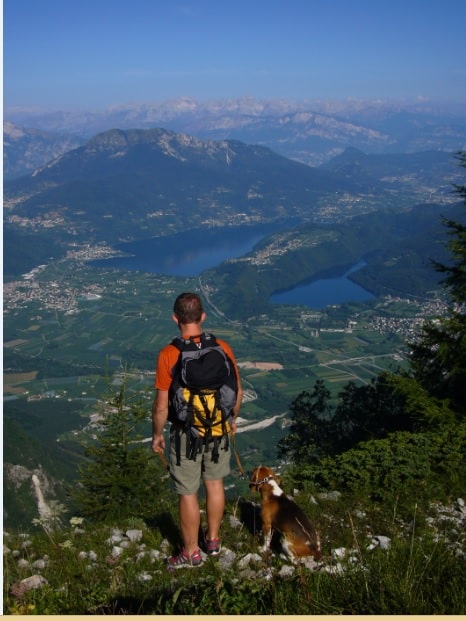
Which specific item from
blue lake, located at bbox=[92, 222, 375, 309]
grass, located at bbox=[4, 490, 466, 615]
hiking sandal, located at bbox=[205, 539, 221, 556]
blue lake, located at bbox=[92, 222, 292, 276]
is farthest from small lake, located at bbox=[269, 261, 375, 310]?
hiking sandal, located at bbox=[205, 539, 221, 556]

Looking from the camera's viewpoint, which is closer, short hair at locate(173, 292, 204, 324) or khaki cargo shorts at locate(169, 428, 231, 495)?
short hair at locate(173, 292, 204, 324)

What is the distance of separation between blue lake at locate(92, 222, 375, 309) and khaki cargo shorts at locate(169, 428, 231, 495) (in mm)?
92632

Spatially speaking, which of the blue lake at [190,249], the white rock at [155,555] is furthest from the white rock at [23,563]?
the blue lake at [190,249]

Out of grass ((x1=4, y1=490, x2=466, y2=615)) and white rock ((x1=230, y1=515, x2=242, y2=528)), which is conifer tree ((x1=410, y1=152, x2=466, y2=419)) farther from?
white rock ((x1=230, y1=515, x2=242, y2=528))

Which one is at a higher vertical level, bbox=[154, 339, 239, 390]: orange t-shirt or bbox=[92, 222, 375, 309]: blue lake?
bbox=[154, 339, 239, 390]: orange t-shirt

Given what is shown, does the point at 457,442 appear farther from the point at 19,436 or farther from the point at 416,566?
the point at 19,436

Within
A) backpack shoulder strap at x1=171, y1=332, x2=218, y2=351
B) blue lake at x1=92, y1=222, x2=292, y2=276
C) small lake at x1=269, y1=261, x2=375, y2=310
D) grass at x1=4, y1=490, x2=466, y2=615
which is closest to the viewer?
grass at x1=4, y1=490, x2=466, y2=615

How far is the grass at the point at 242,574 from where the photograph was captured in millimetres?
2793

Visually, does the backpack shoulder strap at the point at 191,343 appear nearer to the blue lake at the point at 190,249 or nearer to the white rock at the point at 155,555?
the white rock at the point at 155,555

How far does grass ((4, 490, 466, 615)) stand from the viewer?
2793 mm

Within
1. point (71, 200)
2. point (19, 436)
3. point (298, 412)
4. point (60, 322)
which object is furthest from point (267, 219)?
point (298, 412)

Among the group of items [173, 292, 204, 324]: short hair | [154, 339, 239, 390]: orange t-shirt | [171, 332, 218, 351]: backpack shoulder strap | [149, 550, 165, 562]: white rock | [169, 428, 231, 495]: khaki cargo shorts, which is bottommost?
[149, 550, 165, 562]: white rock

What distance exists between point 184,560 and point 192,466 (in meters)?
0.83

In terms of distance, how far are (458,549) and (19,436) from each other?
1458 inches
